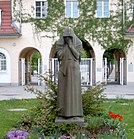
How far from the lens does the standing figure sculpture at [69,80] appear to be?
935 centimetres

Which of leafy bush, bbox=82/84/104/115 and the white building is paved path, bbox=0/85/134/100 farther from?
leafy bush, bbox=82/84/104/115

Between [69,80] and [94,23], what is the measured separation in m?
25.8

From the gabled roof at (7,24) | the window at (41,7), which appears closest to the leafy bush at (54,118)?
the gabled roof at (7,24)

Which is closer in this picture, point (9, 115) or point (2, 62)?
point (9, 115)

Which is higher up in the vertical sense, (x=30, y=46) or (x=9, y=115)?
(x=30, y=46)

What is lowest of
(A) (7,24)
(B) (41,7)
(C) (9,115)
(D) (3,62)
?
(C) (9,115)

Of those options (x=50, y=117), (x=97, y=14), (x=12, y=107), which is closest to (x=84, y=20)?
(x=97, y=14)

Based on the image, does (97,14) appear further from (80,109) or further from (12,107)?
(80,109)

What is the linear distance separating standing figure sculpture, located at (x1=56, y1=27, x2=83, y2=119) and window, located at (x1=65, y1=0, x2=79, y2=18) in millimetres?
25733

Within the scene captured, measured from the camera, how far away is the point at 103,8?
115ft

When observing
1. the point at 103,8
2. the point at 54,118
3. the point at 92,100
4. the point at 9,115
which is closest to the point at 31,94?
the point at 9,115

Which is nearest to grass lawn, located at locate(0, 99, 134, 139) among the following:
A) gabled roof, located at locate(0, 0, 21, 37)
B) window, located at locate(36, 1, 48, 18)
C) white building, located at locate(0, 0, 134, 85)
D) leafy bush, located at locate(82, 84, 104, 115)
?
leafy bush, located at locate(82, 84, 104, 115)

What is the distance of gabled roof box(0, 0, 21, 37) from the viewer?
34188mm

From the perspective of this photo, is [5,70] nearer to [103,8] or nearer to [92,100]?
[103,8]
